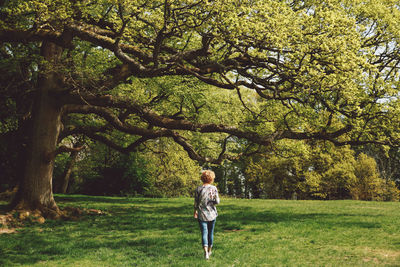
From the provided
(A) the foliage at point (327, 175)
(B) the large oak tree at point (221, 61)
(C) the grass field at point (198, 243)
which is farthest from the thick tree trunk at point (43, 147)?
(A) the foliage at point (327, 175)

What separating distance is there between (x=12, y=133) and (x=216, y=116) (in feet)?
40.4

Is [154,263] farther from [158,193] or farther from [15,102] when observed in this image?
[158,193]

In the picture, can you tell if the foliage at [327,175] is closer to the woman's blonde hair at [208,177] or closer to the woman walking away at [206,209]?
the woman's blonde hair at [208,177]

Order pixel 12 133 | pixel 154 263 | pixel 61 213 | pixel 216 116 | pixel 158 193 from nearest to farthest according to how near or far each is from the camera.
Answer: pixel 154 263 → pixel 61 213 → pixel 12 133 → pixel 216 116 → pixel 158 193

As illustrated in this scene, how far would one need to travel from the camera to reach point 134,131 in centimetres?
1542

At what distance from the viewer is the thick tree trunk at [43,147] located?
1427 centimetres

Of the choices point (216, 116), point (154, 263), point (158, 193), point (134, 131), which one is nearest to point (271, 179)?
point (158, 193)

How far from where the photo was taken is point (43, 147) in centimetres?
1466

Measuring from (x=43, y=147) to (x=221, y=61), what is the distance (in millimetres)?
8236

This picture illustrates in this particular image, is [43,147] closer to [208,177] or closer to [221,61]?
[221,61]

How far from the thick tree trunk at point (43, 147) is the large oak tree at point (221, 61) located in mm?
42

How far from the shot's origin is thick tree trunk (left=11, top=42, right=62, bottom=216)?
1427 centimetres

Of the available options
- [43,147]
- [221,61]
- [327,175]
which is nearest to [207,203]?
[221,61]

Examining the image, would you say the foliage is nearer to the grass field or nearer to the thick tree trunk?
the grass field
